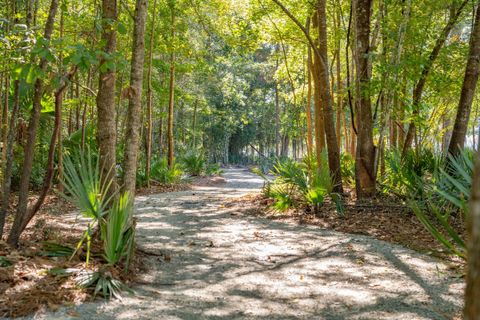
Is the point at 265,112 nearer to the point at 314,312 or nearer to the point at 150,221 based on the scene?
the point at 150,221

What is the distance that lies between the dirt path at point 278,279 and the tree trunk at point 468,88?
321cm

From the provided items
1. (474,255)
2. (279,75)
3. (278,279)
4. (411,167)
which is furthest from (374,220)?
(279,75)

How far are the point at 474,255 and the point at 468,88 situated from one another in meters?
8.81

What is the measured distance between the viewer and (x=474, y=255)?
0.76 metres

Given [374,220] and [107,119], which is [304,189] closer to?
[374,220]

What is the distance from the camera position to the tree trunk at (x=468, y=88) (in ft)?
27.4

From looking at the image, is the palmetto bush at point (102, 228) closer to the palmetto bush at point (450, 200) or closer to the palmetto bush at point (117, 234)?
the palmetto bush at point (117, 234)

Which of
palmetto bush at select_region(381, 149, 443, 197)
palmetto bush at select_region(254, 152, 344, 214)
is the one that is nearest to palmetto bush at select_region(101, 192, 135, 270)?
palmetto bush at select_region(254, 152, 344, 214)

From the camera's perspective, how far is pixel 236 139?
51688 mm

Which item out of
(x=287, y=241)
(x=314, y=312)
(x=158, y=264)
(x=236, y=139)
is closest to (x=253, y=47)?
(x=287, y=241)

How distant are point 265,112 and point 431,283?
40.4m

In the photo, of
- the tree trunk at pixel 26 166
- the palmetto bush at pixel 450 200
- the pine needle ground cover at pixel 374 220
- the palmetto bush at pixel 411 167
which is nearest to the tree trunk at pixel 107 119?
the tree trunk at pixel 26 166

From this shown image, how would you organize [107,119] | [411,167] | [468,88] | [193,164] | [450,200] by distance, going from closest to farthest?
[450,200] → [107,119] → [468,88] → [411,167] → [193,164]

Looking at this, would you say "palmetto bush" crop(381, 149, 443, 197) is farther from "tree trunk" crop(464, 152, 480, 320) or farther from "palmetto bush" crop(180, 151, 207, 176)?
"palmetto bush" crop(180, 151, 207, 176)
